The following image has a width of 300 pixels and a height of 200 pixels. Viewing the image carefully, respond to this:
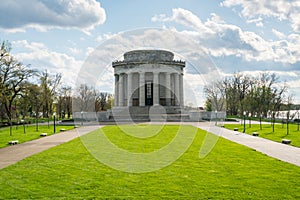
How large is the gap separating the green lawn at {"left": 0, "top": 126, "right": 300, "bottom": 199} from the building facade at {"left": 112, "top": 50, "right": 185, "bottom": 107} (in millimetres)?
46855

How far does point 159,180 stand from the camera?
9.95 meters

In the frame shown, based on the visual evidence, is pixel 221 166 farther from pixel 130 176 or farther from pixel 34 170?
pixel 34 170

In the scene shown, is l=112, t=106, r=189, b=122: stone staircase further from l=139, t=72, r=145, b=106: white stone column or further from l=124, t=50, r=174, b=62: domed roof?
l=124, t=50, r=174, b=62: domed roof

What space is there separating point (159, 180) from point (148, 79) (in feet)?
174

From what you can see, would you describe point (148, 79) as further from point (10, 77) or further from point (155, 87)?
point (10, 77)

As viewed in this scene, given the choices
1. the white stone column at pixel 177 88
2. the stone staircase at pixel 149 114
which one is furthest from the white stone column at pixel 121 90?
the white stone column at pixel 177 88

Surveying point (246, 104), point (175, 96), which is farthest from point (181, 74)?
point (246, 104)

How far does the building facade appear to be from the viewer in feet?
Answer: 200

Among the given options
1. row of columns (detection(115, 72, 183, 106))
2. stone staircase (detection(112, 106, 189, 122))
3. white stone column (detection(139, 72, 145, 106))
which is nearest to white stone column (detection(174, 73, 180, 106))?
row of columns (detection(115, 72, 183, 106))

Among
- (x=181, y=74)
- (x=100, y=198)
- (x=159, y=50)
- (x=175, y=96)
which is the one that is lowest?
(x=100, y=198)

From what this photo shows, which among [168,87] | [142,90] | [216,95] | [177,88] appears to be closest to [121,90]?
[142,90]

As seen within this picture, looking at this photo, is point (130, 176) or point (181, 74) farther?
point (181, 74)

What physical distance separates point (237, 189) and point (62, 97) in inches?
2680

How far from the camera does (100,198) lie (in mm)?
8062
